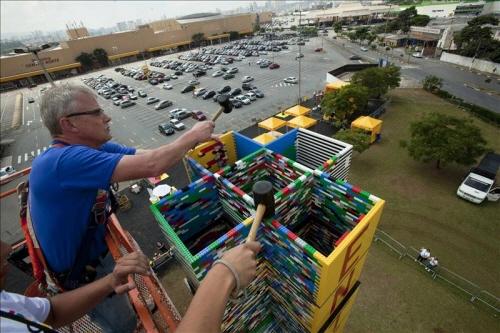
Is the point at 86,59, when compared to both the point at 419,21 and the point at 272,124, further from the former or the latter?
the point at 419,21

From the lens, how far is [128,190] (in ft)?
68.3

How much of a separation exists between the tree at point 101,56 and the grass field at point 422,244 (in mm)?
71209

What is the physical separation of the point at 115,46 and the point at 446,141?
7848 centimetres

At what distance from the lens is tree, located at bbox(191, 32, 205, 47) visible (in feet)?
266

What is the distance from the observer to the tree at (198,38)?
3193 inches

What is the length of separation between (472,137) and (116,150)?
23.0m

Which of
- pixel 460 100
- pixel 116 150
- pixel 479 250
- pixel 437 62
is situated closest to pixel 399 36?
pixel 437 62

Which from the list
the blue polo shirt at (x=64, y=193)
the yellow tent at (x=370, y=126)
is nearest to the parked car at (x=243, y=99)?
the yellow tent at (x=370, y=126)

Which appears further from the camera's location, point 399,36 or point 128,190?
point 399,36

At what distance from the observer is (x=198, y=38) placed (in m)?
81.6

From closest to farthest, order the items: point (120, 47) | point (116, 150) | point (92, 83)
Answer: point (116, 150)
point (92, 83)
point (120, 47)

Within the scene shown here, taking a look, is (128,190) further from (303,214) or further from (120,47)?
(120,47)

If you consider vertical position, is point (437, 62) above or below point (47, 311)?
below

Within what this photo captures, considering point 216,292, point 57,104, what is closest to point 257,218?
point 216,292
